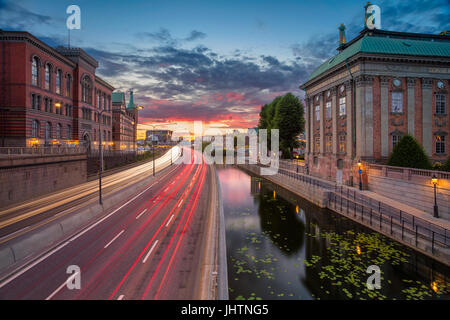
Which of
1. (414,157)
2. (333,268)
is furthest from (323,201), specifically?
(333,268)

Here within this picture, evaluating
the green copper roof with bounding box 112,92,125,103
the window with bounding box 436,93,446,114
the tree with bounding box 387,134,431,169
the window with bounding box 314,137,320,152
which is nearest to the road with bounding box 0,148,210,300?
the tree with bounding box 387,134,431,169

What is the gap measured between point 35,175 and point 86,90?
40.2 m

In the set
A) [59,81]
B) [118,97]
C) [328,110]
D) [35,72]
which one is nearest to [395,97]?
[328,110]

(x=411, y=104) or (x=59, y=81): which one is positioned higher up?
(x=59, y=81)

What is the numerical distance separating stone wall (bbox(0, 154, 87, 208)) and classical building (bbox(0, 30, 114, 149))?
9708 mm

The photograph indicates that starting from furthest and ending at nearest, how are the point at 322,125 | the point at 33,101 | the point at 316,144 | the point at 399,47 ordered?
the point at 316,144 → the point at 322,125 → the point at 33,101 → the point at 399,47

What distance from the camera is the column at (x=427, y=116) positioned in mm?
36750

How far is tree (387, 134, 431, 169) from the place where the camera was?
93.0 feet

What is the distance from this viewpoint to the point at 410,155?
94.8 feet

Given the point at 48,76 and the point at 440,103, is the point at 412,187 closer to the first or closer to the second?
the point at 440,103

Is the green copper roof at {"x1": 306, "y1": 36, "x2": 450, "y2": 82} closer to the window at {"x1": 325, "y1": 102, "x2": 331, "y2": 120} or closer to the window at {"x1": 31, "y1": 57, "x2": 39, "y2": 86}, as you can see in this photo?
the window at {"x1": 325, "y1": 102, "x2": 331, "y2": 120}

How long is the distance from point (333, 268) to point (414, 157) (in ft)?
68.9

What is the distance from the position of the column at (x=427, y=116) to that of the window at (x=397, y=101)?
3.22 metres
